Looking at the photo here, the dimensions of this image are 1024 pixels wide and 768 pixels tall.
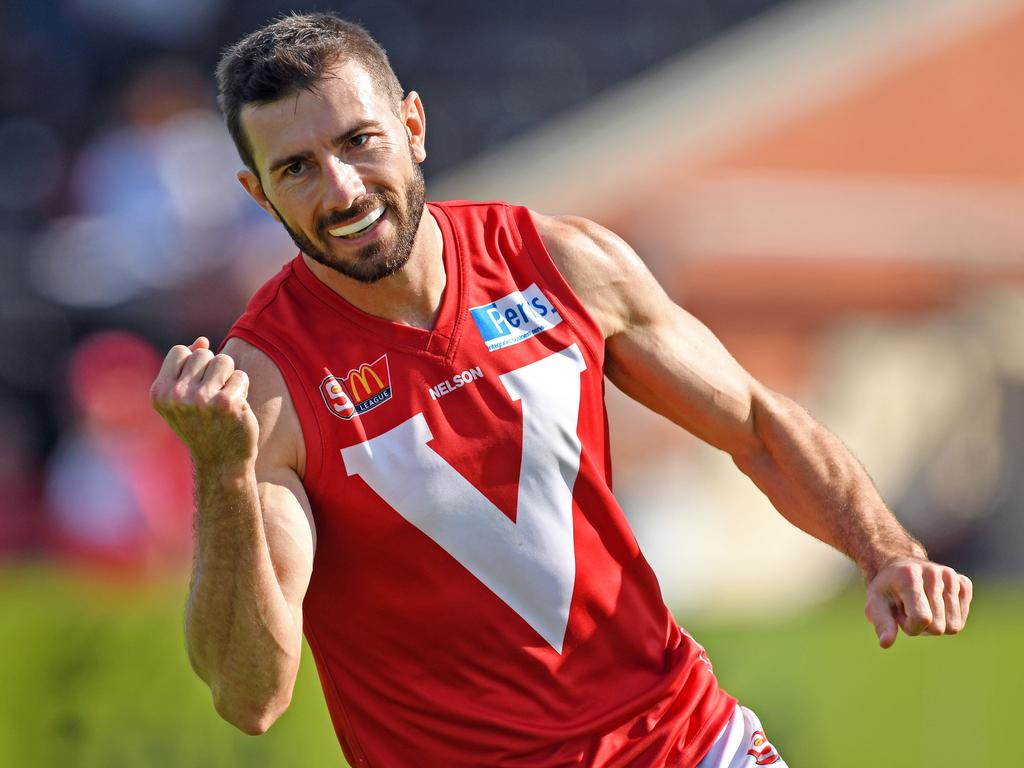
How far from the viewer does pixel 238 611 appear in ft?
12.0

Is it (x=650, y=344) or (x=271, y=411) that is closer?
(x=271, y=411)

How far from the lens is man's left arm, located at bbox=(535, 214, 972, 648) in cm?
431

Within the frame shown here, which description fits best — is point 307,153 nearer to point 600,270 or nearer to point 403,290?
point 403,290

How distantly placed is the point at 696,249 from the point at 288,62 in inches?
386

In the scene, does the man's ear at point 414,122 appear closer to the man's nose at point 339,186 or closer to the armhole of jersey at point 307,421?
the man's nose at point 339,186

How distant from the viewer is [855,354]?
533 inches

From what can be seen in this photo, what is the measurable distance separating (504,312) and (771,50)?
435 inches

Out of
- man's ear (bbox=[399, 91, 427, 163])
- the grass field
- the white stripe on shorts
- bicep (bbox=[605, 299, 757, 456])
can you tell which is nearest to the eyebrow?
man's ear (bbox=[399, 91, 427, 163])

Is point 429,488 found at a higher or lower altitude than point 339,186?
lower

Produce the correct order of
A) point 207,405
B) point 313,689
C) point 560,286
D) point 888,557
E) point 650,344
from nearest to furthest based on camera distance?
1. point 207,405
2. point 888,557
3. point 560,286
4. point 650,344
5. point 313,689

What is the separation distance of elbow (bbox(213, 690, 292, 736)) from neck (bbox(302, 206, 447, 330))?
953 millimetres

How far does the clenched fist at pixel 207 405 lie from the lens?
11.4 ft

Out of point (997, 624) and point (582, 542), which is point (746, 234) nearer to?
point (997, 624)

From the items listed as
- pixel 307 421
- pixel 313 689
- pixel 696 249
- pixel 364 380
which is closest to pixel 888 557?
pixel 364 380
